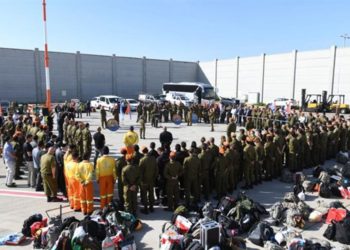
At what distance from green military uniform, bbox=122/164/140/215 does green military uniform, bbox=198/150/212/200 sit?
205 centimetres

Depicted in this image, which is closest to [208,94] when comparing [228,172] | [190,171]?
[228,172]

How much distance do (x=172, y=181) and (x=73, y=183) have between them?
2459 mm

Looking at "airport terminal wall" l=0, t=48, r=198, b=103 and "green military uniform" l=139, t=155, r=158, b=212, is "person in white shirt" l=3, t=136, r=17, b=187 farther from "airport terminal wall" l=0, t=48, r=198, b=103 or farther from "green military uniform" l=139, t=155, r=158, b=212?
"airport terminal wall" l=0, t=48, r=198, b=103

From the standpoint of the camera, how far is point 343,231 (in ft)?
23.4

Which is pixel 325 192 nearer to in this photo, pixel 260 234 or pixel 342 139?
pixel 260 234

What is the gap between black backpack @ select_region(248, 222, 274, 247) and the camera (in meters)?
6.99

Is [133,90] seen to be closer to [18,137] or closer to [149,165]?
[18,137]

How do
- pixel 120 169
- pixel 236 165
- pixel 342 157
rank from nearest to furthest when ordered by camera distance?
1. pixel 120 169
2. pixel 236 165
3. pixel 342 157

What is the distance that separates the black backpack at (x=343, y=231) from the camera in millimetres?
7086

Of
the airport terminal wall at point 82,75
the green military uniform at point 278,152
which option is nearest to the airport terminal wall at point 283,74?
the airport terminal wall at point 82,75

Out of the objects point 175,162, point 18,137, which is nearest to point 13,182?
point 18,137

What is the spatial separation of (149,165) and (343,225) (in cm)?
450

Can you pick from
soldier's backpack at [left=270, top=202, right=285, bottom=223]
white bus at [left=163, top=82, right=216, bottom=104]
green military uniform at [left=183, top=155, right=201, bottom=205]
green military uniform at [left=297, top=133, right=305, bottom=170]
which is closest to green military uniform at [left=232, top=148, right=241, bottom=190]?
green military uniform at [left=183, top=155, right=201, bottom=205]

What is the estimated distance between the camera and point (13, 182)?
1115cm
